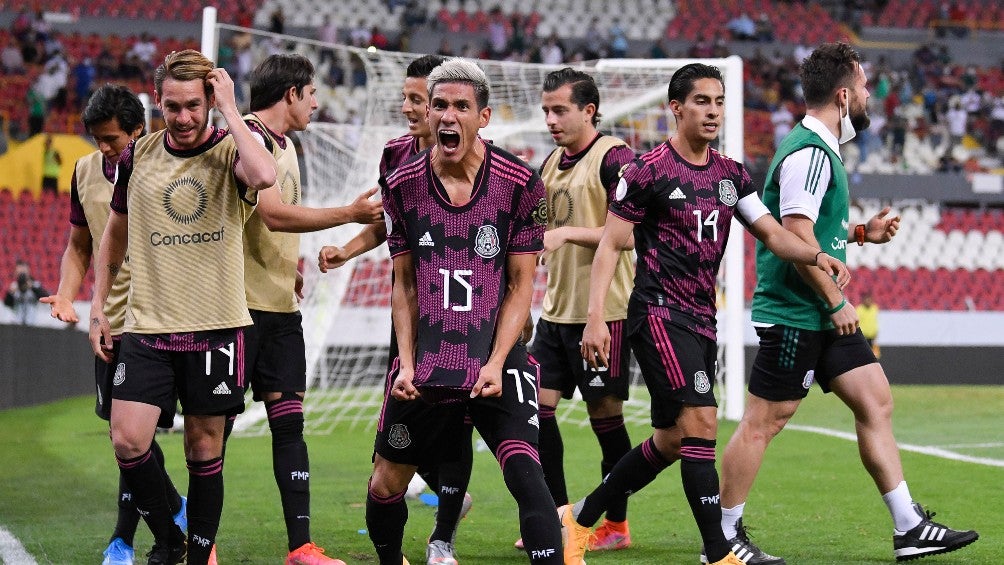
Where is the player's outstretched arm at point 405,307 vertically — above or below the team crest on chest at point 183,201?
below

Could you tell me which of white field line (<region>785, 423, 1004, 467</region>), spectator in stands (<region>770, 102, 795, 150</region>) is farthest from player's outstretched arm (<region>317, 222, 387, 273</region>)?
spectator in stands (<region>770, 102, 795, 150</region>)

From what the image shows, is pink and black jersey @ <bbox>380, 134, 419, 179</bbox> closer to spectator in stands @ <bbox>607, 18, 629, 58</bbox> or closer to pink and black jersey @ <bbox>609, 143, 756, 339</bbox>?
pink and black jersey @ <bbox>609, 143, 756, 339</bbox>

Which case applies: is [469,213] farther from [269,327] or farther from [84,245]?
[84,245]

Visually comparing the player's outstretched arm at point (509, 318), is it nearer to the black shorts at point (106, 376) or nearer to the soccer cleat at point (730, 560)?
the soccer cleat at point (730, 560)

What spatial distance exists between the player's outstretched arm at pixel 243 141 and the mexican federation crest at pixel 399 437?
42.7 inches

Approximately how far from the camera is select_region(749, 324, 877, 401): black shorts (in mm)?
5719

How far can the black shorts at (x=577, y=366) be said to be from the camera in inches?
252

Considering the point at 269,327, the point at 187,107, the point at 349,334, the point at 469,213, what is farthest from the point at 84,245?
the point at 349,334

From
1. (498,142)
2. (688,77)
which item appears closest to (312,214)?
(688,77)

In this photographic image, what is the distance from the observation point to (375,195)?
16.2ft

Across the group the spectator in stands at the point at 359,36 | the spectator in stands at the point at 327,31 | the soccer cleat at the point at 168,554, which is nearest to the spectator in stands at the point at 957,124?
the spectator in stands at the point at 359,36

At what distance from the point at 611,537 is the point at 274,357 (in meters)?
1.90

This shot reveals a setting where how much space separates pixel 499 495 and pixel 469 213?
4.27 metres

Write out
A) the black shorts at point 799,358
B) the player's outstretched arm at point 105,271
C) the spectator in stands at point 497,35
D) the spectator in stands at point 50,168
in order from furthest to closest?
the spectator in stands at point 497,35 → the spectator in stands at point 50,168 → the black shorts at point 799,358 → the player's outstretched arm at point 105,271
